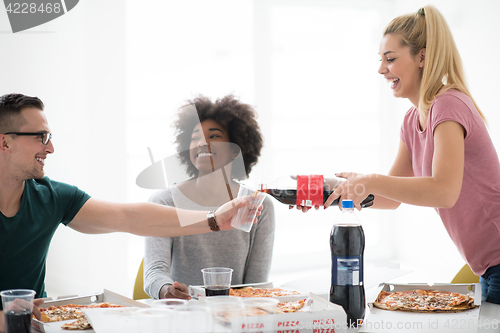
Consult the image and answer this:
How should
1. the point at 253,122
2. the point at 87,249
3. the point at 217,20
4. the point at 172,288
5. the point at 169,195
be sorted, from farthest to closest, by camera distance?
the point at 217,20 → the point at 87,249 → the point at 253,122 → the point at 169,195 → the point at 172,288

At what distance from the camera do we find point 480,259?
1.36 m

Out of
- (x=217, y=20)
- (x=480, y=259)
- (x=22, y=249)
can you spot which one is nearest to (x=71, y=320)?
(x=22, y=249)

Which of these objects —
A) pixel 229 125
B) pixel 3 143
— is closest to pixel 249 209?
pixel 229 125

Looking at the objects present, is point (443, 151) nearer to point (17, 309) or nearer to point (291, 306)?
point (291, 306)

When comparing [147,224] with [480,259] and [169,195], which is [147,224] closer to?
[169,195]

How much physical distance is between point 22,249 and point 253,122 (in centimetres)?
101

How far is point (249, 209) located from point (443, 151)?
0.56 m

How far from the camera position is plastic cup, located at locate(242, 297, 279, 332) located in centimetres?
86

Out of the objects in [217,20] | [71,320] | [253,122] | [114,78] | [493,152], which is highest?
[217,20]

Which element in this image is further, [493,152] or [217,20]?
[217,20]

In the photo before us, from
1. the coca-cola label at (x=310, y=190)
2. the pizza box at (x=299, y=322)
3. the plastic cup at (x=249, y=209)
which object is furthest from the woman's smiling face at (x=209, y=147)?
the pizza box at (x=299, y=322)

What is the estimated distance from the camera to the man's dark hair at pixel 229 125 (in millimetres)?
1901

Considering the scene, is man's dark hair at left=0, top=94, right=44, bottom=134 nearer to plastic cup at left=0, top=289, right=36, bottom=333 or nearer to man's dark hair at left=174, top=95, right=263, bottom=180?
man's dark hair at left=174, top=95, right=263, bottom=180

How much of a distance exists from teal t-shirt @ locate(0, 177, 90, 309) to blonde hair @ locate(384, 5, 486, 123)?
3.82ft
